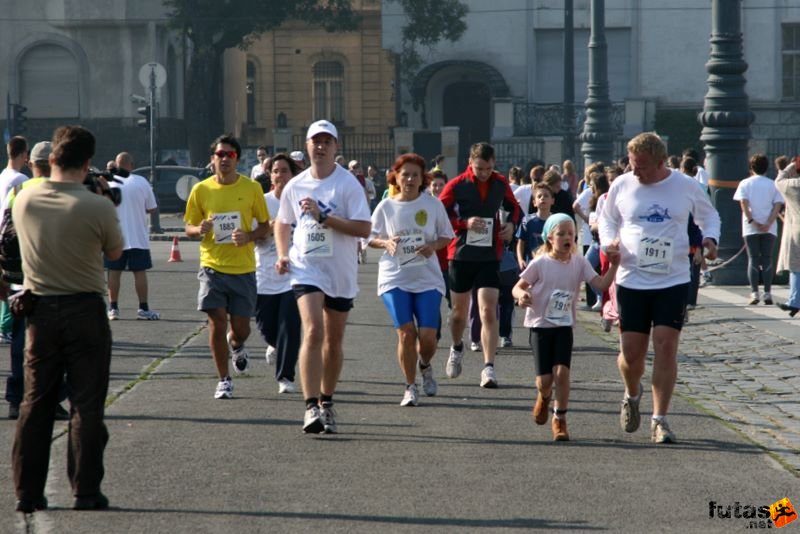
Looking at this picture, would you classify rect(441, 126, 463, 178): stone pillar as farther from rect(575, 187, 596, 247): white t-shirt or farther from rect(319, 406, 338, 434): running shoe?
rect(319, 406, 338, 434): running shoe

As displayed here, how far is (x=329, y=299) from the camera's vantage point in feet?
30.6

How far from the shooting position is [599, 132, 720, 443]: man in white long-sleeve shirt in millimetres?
8852

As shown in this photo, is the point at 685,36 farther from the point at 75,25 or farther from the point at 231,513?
the point at 231,513

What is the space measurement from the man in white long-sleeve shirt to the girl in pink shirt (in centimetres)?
18

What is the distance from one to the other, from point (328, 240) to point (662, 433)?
7.24ft

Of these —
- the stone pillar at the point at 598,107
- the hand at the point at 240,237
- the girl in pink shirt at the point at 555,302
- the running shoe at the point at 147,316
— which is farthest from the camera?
the stone pillar at the point at 598,107

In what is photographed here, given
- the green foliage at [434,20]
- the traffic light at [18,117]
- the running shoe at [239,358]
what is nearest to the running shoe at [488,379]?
the running shoe at [239,358]

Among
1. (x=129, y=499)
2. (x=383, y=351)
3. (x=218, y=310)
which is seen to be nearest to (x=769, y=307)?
(x=383, y=351)

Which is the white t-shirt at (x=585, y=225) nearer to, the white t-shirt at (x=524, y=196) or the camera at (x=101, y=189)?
the white t-shirt at (x=524, y=196)

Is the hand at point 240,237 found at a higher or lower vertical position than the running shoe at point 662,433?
higher

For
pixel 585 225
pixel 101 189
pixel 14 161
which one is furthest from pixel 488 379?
pixel 585 225

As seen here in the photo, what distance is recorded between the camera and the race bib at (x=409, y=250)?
409 inches

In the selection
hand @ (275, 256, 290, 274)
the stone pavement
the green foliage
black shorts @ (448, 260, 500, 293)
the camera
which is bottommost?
the stone pavement

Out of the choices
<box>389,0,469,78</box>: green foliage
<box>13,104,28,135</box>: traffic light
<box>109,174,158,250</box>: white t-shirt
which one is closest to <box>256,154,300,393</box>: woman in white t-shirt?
<box>109,174,158,250</box>: white t-shirt
